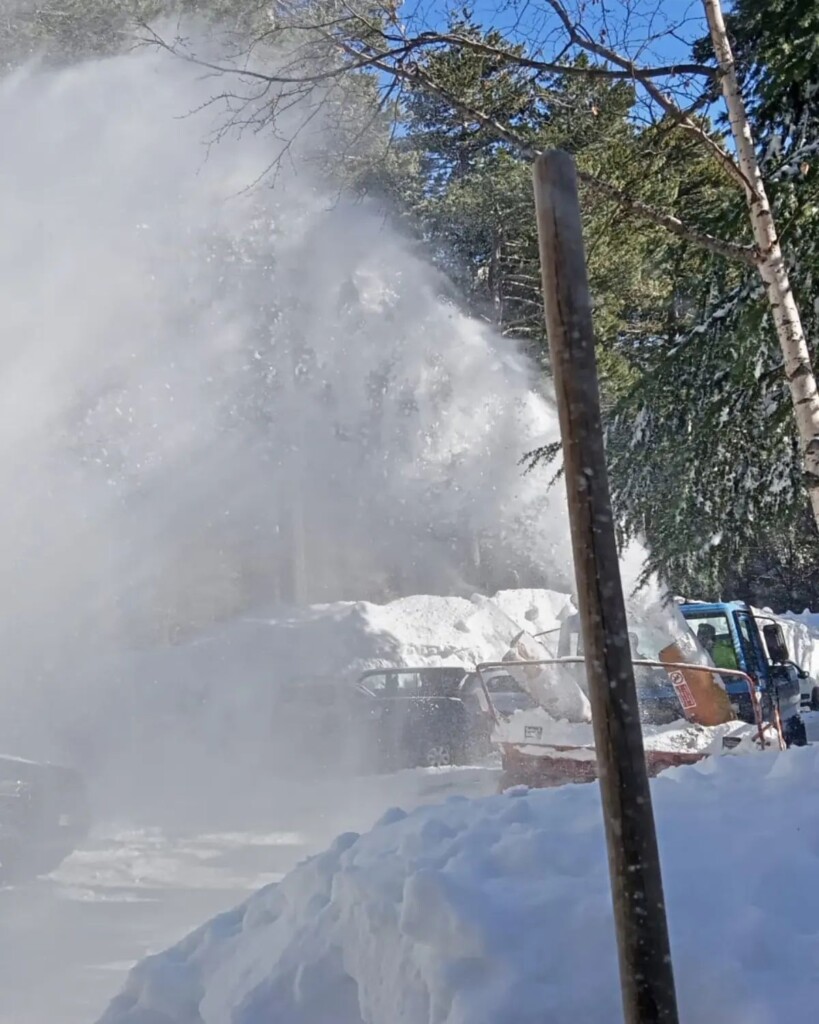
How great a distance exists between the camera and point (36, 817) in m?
8.16

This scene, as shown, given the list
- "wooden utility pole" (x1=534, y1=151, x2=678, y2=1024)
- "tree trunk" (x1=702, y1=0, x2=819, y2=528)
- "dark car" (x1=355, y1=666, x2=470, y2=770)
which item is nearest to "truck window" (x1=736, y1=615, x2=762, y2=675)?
"dark car" (x1=355, y1=666, x2=470, y2=770)

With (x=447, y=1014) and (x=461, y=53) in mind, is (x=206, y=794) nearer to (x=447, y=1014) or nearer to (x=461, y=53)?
(x=461, y=53)

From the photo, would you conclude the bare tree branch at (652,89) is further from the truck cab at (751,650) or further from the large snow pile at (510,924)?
the truck cab at (751,650)

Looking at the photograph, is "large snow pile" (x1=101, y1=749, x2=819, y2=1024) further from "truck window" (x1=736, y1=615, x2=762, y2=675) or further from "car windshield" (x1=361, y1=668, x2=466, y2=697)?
"car windshield" (x1=361, y1=668, x2=466, y2=697)

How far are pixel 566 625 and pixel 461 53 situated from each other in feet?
21.6

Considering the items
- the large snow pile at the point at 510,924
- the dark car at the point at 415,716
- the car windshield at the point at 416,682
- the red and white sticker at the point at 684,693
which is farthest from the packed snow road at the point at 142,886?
the red and white sticker at the point at 684,693

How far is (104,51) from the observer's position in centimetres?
2228

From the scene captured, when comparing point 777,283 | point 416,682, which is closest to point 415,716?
point 416,682

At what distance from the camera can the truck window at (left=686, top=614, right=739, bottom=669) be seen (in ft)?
41.2

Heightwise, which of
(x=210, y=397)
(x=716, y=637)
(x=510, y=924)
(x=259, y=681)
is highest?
(x=210, y=397)

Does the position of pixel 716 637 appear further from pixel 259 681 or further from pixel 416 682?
pixel 259 681

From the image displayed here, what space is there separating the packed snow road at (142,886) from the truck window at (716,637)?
10.5 ft

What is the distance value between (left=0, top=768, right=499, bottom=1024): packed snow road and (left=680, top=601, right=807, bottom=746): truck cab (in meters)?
3.27

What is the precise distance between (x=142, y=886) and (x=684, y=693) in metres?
4.91
